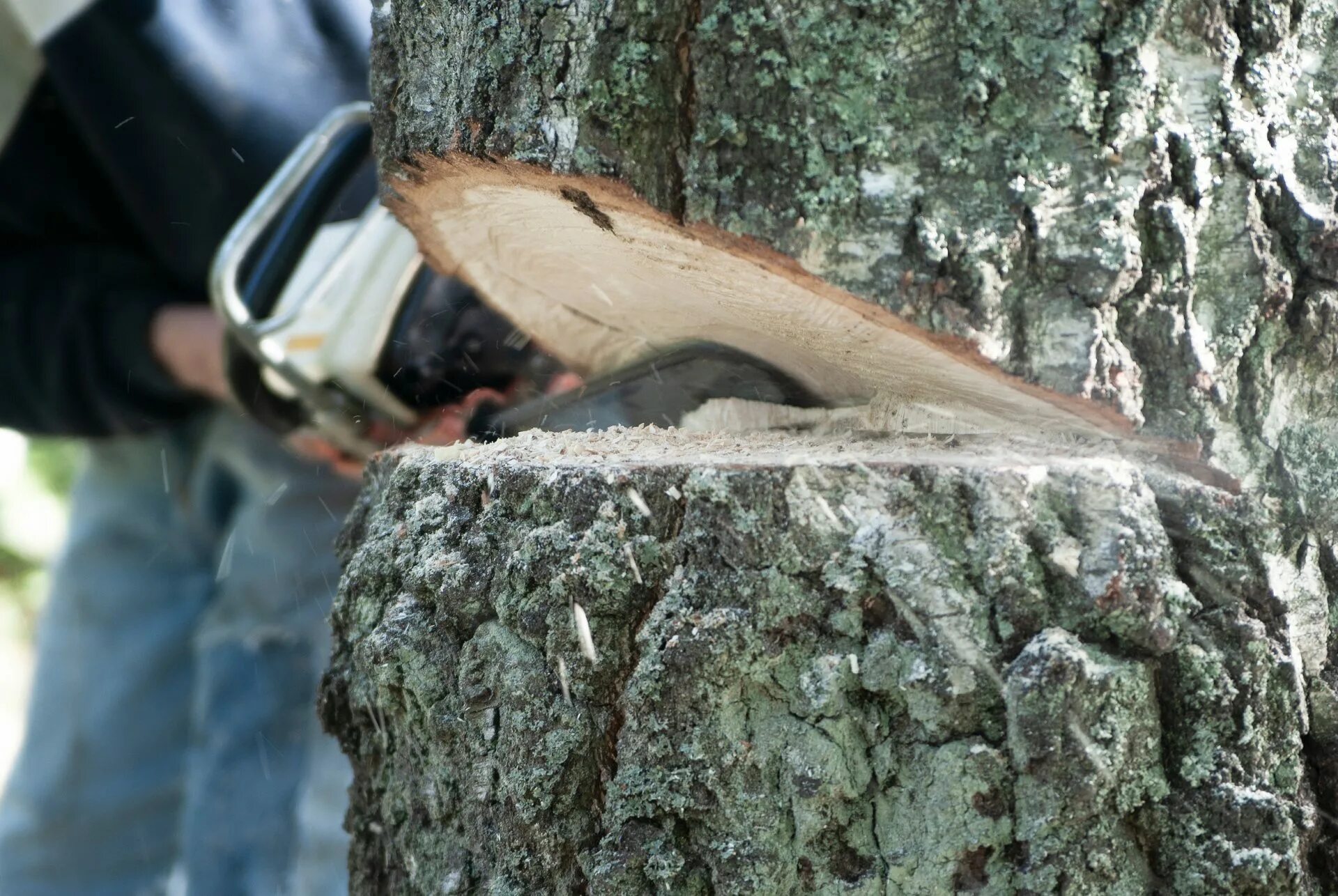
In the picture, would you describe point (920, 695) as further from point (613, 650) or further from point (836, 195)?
point (836, 195)

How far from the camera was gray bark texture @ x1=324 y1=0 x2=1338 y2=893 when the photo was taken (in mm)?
703

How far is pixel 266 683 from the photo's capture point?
6.47 ft

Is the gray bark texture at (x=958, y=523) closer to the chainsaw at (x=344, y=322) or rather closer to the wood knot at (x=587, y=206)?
the wood knot at (x=587, y=206)

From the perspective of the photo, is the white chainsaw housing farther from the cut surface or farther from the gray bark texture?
the gray bark texture

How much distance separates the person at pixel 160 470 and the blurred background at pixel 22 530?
2.58 metres

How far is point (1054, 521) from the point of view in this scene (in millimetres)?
715

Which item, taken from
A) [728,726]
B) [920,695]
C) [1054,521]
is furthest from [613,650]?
[1054,521]

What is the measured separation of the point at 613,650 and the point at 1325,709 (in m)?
0.50

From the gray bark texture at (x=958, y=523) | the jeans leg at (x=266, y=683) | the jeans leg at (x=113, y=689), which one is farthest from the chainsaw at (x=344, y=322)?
the jeans leg at (x=113, y=689)

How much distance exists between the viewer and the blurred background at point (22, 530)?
4.45m

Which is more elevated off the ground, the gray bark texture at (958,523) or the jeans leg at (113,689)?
the gray bark texture at (958,523)

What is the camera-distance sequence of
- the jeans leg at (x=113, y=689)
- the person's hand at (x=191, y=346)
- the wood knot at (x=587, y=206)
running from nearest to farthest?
the wood knot at (x=587, y=206), the person's hand at (x=191, y=346), the jeans leg at (x=113, y=689)

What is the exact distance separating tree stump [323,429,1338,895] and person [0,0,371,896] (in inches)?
49.5

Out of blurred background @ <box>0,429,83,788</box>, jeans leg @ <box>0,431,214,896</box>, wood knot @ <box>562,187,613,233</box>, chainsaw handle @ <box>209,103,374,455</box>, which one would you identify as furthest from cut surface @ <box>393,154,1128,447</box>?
blurred background @ <box>0,429,83,788</box>
